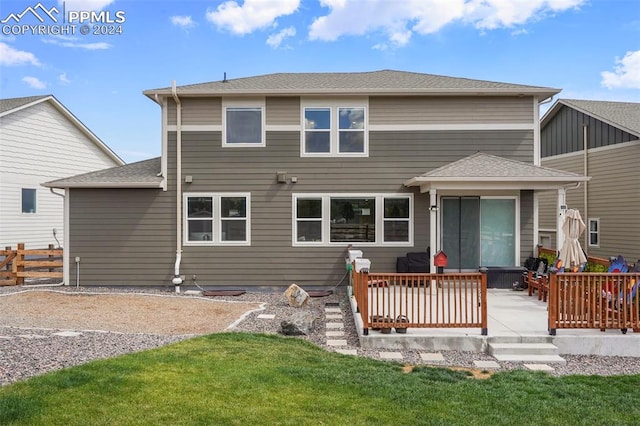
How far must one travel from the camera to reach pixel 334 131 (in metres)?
11.9

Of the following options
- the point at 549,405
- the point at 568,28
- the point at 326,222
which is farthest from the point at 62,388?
the point at 568,28

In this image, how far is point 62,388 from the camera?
13.3ft

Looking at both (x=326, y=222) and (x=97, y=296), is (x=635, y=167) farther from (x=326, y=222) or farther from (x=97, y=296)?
(x=97, y=296)

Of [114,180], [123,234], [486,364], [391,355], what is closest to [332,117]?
[114,180]


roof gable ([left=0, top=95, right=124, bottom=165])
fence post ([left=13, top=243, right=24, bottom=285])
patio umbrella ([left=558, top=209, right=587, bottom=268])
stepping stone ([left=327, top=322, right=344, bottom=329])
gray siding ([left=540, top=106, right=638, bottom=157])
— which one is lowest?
stepping stone ([left=327, top=322, right=344, bottom=329])

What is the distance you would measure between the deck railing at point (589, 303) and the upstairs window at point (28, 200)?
1732 centimetres

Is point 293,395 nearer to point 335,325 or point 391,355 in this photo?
point 391,355

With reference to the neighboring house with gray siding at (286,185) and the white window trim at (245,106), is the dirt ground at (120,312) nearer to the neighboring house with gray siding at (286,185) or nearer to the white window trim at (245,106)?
the neighboring house with gray siding at (286,185)

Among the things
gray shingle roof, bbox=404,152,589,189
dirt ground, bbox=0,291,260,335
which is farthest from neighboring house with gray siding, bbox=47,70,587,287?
dirt ground, bbox=0,291,260,335

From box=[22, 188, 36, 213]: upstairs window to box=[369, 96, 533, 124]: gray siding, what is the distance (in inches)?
514

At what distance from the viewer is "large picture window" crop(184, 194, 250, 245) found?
11938mm

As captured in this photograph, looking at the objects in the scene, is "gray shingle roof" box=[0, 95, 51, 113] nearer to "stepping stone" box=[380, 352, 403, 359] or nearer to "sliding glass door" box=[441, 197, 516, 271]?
"sliding glass door" box=[441, 197, 516, 271]

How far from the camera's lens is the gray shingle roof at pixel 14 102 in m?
16.4

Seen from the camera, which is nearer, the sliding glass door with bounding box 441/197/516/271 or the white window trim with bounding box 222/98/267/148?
the sliding glass door with bounding box 441/197/516/271
